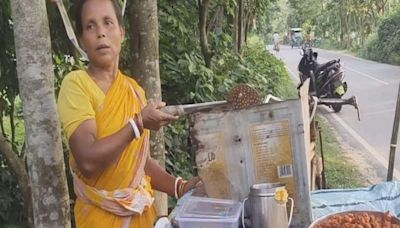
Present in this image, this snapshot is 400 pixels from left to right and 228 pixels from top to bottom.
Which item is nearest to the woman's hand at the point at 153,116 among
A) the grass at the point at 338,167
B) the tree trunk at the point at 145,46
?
the tree trunk at the point at 145,46

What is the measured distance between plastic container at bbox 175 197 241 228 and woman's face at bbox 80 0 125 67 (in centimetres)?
58

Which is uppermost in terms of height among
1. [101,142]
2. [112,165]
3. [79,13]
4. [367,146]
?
[79,13]

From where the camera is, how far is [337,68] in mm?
10586

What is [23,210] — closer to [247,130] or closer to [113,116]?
[113,116]

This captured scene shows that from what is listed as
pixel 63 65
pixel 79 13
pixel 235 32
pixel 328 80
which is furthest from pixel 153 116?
pixel 328 80

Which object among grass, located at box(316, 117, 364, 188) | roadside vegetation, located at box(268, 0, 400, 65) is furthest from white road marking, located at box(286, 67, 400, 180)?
roadside vegetation, located at box(268, 0, 400, 65)

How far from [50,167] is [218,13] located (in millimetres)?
5358

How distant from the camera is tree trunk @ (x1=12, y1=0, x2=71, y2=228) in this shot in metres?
2.11

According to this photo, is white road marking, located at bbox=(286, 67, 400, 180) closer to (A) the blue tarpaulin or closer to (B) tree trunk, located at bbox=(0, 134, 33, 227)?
(A) the blue tarpaulin

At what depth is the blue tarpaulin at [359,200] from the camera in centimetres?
238

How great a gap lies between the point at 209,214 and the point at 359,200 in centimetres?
113

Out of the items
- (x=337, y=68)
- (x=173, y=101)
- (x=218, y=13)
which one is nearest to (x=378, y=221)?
(x=173, y=101)

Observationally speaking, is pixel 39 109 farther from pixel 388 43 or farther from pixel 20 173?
pixel 388 43

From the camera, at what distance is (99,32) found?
70.7 inches
